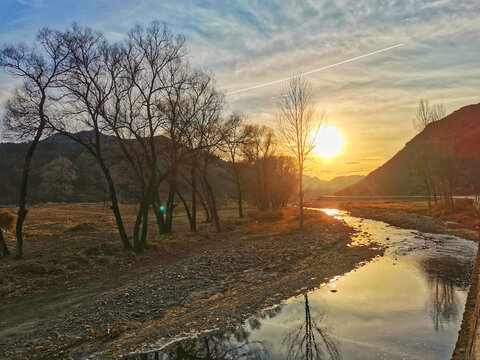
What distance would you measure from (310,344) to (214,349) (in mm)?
2814

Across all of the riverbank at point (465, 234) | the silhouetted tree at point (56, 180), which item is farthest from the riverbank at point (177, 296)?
the silhouetted tree at point (56, 180)

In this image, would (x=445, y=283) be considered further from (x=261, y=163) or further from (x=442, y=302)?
(x=261, y=163)

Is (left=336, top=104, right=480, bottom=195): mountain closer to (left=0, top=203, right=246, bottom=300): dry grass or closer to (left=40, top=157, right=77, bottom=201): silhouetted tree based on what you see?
(left=0, top=203, right=246, bottom=300): dry grass

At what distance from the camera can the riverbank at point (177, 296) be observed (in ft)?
32.7

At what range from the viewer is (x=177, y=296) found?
14.1 meters

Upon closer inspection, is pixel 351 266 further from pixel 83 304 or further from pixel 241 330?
pixel 83 304

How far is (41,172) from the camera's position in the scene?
341ft

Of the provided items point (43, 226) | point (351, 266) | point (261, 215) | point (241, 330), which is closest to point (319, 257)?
point (351, 266)

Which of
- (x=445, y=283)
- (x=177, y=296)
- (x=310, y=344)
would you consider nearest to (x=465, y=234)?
(x=445, y=283)

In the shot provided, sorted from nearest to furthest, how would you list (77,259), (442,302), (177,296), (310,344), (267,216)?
1. (310,344)
2. (442,302)
3. (177,296)
4. (77,259)
5. (267,216)

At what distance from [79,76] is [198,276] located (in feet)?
45.0

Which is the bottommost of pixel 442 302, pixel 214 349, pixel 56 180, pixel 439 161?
pixel 214 349

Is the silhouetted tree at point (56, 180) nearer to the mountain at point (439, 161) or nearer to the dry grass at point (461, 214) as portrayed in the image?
the mountain at point (439, 161)

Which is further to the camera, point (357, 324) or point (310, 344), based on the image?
point (357, 324)
